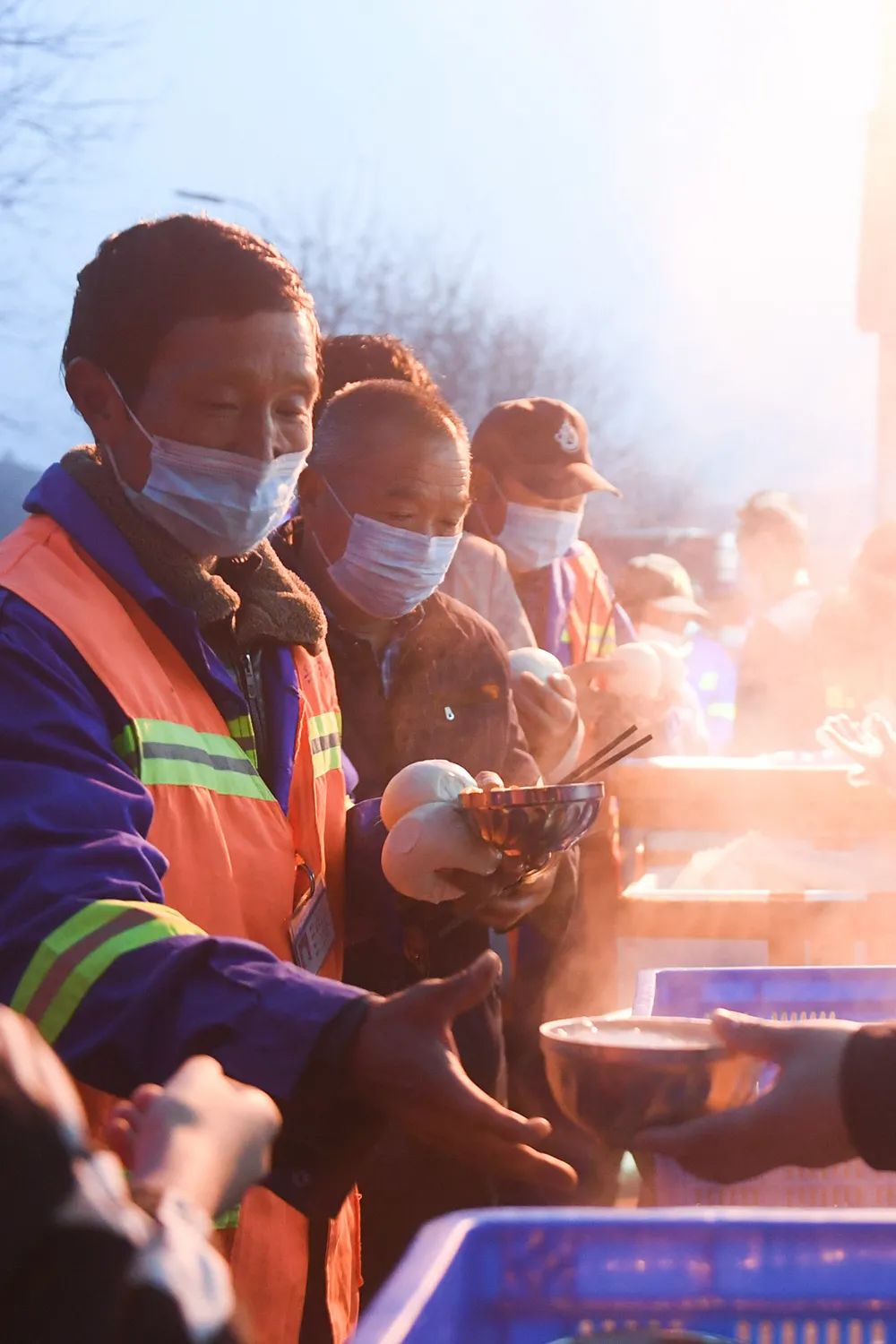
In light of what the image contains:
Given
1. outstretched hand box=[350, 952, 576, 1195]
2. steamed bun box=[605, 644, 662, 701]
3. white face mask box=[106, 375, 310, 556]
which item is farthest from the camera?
steamed bun box=[605, 644, 662, 701]

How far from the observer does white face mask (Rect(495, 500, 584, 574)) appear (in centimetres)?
489

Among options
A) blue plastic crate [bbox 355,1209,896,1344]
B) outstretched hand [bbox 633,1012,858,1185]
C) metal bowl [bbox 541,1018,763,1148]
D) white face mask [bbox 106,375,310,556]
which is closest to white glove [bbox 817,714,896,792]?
white face mask [bbox 106,375,310,556]

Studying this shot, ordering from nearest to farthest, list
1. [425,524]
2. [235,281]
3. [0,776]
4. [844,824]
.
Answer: [0,776] → [235,281] → [425,524] → [844,824]

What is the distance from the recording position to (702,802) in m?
4.51

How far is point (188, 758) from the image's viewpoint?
1769 mm

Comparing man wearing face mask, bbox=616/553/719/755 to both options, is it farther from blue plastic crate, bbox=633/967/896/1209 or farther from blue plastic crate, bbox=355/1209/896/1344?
blue plastic crate, bbox=355/1209/896/1344

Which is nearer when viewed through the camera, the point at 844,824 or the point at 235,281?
the point at 235,281

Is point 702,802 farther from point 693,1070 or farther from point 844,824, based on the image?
point 693,1070

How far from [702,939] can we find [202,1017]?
231 centimetres

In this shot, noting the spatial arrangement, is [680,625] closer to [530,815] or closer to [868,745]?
[868,745]

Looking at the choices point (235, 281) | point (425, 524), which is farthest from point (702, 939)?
point (235, 281)

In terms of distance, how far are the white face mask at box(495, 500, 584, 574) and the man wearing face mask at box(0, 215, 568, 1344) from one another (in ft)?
8.78

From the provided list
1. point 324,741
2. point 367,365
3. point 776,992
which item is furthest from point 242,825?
point 367,365

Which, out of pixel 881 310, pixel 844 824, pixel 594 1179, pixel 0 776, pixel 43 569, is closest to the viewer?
pixel 0 776
